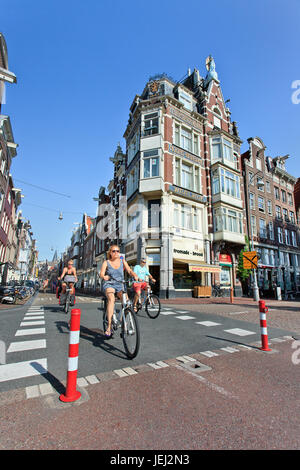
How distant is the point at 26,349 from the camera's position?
3.98m

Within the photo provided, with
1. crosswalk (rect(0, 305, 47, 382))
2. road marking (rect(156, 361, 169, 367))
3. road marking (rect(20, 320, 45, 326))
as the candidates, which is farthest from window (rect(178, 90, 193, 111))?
road marking (rect(156, 361, 169, 367))

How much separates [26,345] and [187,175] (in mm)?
19141

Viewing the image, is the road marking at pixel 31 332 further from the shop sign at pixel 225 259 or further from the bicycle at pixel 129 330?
the shop sign at pixel 225 259

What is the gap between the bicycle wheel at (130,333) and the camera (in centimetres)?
350

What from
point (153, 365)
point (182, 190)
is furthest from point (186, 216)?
point (153, 365)

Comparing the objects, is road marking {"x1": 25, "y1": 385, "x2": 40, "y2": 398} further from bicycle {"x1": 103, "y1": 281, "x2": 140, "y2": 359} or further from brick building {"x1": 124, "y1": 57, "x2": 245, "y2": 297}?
brick building {"x1": 124, "y1": 57, "x2": 245, "y2": 297}

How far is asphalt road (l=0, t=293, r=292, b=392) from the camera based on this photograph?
3.12 meters

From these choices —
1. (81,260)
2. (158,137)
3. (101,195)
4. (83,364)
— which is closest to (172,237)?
(158,137)

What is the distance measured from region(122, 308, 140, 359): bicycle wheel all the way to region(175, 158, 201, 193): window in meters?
17.1

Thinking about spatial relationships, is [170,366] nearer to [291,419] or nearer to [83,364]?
[83,364]

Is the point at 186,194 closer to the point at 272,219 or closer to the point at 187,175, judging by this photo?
the point at 187,175

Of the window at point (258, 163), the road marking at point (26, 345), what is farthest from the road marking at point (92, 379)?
the window at point (258, 163)

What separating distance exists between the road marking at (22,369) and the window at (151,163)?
55.7ft

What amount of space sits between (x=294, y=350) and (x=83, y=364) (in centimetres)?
396
